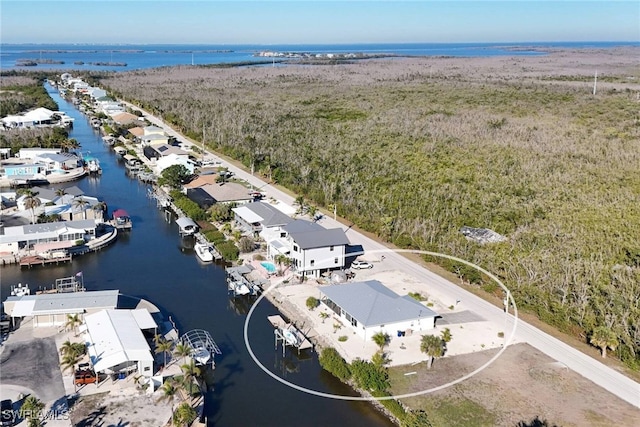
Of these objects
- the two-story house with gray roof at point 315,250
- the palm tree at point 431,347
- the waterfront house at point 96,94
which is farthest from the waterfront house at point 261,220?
the waterfront house at point 96,94

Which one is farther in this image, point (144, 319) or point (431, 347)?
point (144, 319)

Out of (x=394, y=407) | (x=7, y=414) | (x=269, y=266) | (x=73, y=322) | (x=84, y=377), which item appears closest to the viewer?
(x=7, y=414)

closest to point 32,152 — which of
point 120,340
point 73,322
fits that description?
point 73,322

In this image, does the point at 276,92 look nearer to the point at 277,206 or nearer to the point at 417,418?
the point at 277,206

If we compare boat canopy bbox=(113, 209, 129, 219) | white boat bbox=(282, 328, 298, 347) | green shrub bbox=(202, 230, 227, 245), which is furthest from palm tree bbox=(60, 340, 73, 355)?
boat canopy bbox=(113, 209, 129, 219)

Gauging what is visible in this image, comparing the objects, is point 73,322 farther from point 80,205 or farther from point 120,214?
point 120,214

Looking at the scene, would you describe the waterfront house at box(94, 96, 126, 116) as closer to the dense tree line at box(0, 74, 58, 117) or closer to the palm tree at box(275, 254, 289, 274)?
the dense tree line at box(0, 74, 58, 117)
